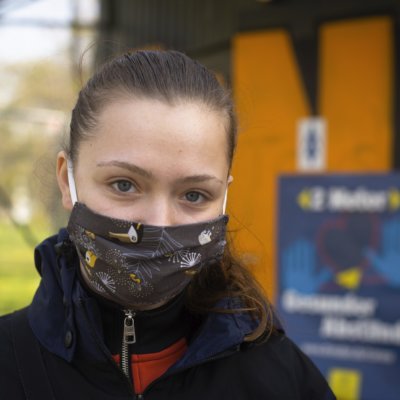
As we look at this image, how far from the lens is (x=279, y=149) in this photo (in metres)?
4.92

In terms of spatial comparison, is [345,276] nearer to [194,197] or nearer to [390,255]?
[390,255]

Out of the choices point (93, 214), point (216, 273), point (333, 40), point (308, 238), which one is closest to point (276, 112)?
point (333, 40)

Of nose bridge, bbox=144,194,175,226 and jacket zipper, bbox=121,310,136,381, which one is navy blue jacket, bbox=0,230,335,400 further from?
nose bridge, bbox=144,194,175,226

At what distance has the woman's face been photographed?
4.95ft

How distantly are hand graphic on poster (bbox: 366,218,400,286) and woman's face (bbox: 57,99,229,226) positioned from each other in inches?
120

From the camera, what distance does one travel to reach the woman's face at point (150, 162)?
151cm

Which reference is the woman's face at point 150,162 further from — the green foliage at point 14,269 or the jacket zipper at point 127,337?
the green foliage at point 14,269

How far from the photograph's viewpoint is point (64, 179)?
171 centimetres

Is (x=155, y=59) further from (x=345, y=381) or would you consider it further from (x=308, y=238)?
(x=345, y=381)

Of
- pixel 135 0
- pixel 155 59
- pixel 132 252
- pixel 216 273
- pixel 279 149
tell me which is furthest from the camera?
pixel 135 0

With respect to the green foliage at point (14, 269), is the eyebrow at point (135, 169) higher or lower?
higher

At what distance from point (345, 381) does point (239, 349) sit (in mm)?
3239

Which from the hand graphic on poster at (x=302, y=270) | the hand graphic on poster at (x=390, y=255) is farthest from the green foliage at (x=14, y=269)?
the hand graphic on poster at (x=390, y=255)

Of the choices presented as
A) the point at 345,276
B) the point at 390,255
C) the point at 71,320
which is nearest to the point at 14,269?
the point at 345,276
